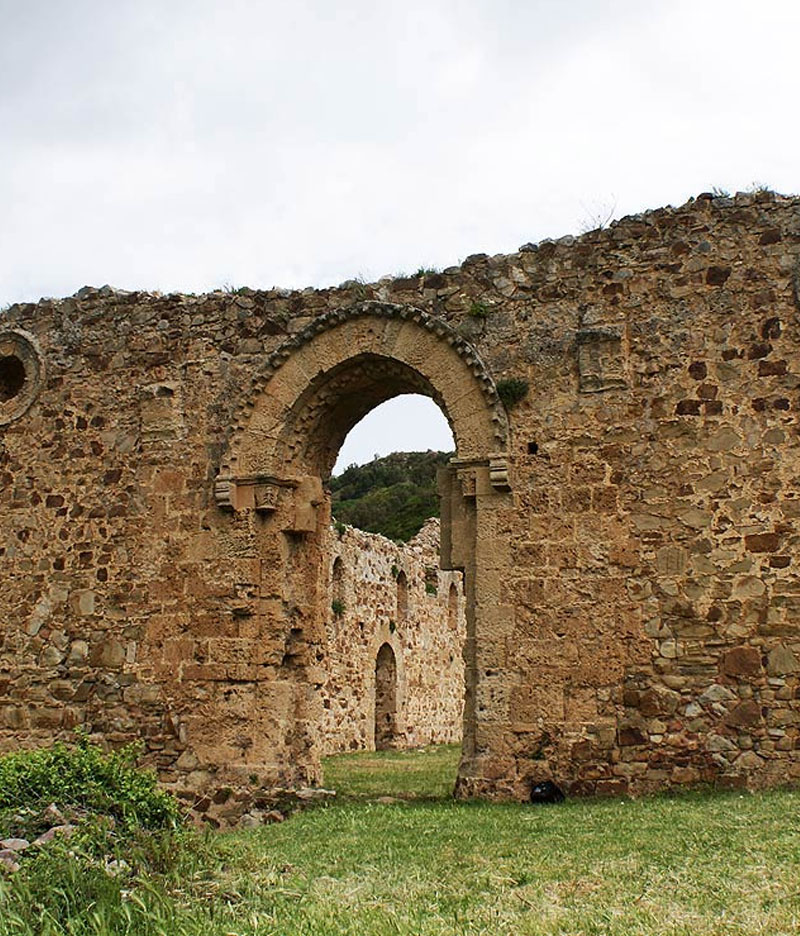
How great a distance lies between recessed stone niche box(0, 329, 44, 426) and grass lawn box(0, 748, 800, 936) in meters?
5.19

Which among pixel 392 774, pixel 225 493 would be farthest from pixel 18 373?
pixel 392 774

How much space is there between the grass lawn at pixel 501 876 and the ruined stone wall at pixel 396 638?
8.79 meters

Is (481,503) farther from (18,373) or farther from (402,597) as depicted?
(402,597)

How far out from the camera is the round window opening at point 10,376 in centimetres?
1105

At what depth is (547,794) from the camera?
26.2 ft

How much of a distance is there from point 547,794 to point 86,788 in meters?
3.36

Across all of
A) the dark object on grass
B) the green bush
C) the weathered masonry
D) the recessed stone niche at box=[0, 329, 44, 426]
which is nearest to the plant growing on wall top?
the weathered masonry

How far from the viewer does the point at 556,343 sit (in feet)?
29.4

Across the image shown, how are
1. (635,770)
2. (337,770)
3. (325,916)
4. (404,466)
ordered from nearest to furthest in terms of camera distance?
(325,916), (635,770), (337,770), (404,466)

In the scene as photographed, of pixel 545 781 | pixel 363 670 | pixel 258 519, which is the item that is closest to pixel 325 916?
pixel 545 781

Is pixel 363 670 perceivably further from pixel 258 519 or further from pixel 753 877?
pixel 753 877

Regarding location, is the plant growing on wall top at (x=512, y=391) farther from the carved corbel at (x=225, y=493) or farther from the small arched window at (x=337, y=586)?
the small arched window at (x=337, y=586)

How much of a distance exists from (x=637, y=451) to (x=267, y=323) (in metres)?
3.60

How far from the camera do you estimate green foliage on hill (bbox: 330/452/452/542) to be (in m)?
31.2
